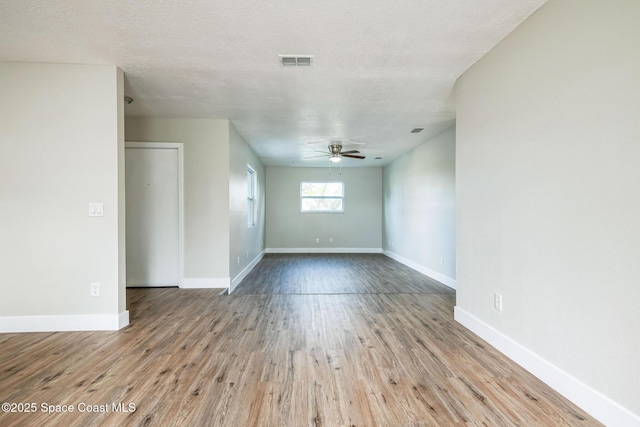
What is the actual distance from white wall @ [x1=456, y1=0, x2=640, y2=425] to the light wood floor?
276mm

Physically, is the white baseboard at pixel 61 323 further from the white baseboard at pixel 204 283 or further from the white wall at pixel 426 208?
the white wall at pixel 426 208

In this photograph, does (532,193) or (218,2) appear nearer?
(218,2)

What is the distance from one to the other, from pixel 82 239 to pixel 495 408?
136 inches

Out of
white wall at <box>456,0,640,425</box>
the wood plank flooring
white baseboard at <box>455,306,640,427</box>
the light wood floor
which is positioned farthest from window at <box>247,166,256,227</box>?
white baseboard at <box>455,306,640,427</box>

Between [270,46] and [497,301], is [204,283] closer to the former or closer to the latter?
[270,46]

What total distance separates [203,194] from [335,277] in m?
2.62

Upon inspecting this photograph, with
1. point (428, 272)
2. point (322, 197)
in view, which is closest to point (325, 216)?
point (322, 197)

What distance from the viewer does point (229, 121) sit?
4441 mm

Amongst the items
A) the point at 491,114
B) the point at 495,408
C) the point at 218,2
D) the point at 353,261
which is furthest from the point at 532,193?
the point at 353,261

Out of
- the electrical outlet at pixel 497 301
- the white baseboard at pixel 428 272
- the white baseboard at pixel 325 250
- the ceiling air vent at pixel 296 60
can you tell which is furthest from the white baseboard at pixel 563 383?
the white baseboard at pixel 325 250

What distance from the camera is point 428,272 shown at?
5.64 meters

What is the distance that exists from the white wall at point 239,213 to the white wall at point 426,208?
3.34m

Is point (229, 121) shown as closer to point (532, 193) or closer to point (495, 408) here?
point (532, 193)

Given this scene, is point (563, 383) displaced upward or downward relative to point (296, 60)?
downward
